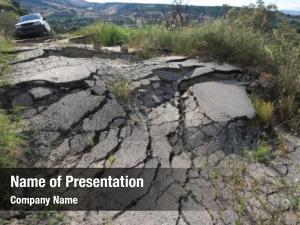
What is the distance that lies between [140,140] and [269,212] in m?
1.83

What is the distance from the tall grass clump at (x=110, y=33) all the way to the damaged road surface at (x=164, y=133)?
116 inches

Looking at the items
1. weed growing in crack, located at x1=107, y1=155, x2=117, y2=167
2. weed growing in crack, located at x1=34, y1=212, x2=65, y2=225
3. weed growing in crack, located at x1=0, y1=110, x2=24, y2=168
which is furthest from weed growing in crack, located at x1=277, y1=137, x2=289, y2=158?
weed growing in crack, located at x1=0, y1=110, x2=24, y2=168

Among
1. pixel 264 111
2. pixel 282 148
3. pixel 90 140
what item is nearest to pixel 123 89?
pixel 90 140

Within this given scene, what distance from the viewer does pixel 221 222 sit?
3.38m

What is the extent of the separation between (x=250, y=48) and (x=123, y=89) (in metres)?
2.96

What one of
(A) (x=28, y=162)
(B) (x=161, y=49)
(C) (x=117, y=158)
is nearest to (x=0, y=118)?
(A) (x=28, y=162)

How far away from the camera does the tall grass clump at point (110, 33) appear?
937 centimetres

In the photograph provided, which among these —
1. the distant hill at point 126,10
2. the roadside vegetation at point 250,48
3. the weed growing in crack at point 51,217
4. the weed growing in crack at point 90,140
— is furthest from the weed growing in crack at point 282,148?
the distant hill at point 126,10

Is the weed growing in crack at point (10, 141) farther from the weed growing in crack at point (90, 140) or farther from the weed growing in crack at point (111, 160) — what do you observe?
the weed growing in crack at point (111, 160)

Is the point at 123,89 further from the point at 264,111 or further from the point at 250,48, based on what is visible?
the point at 250,48

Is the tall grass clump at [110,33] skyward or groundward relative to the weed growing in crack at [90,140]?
skyward

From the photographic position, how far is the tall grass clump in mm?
9367

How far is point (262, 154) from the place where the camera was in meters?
4.52

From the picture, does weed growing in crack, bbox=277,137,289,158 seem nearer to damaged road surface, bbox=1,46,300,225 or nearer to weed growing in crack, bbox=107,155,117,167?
damaged road surface, bbox=1,46,300,225
